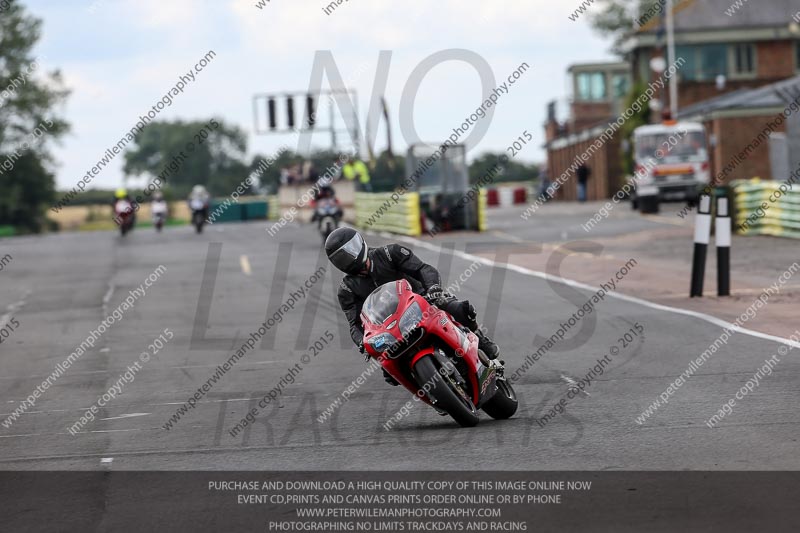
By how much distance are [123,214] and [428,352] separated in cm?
3769

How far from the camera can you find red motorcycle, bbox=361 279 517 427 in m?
8.58

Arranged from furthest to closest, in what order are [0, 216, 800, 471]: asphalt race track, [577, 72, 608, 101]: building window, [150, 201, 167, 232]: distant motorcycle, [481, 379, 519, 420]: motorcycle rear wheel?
[577, 72, 608, 101]: building window < [150, 201, 167, 232]: distant motorcycle < [481, 379, 519, 420]: motorcycle rear wheel < [0, 216, 800, 471]: asphalt race track

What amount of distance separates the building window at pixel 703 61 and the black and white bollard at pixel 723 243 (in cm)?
4340

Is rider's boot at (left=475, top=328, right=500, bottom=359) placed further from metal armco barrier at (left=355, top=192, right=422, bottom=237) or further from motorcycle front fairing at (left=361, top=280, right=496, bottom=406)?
metal armco barrier at (left=355, top=192, right=422, bottom=237)

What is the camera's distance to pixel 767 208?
28.3 meters

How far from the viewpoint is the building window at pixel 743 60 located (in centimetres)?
5981

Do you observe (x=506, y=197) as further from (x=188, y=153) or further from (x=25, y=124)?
(x=188, y=153)

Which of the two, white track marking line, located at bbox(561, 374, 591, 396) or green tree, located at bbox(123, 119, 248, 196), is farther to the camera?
green tree, located at bbox(123, 119, 248, 196)

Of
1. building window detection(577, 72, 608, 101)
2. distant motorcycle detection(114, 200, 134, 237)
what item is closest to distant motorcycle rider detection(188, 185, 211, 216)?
distant motorcycle detection(114, 200, 134, 237)

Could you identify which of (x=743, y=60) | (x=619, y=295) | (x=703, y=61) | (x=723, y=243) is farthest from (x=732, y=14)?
(x=723, y=243)

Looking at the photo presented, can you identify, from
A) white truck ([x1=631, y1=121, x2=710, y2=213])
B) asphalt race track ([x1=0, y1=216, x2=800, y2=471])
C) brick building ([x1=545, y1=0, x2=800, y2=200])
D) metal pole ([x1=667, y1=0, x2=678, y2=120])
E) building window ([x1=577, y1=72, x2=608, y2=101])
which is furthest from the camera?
building window ([x1=577, y1=72, x2=608, y2=101])

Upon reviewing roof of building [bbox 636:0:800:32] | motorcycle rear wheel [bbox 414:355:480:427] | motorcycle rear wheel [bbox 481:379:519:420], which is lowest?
motorcycle rear wheel [bbox 481:379:519:420]

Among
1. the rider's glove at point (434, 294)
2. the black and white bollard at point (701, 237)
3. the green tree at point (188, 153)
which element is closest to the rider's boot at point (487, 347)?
the rider's glove at point (434, 294)

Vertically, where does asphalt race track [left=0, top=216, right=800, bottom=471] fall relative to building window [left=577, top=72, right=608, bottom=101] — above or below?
below
